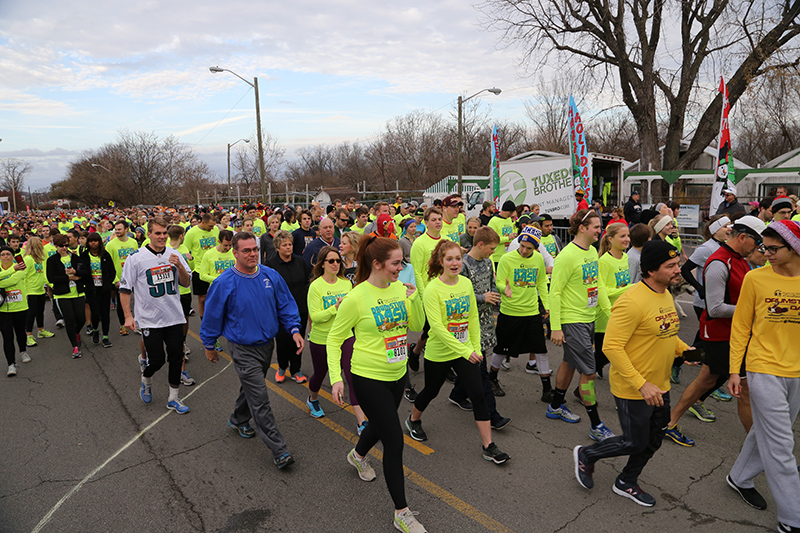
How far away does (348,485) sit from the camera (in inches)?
157

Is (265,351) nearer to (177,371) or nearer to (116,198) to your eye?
(177,371)

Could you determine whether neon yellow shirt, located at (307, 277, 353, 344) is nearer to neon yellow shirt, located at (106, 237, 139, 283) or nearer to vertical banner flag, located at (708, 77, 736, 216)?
neon yellow shirt, located at (106, 237, 139, 283)

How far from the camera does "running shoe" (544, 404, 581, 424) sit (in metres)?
4.97

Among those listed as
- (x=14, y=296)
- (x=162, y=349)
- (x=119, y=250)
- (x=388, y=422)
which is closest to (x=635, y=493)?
(x=388, y=422)

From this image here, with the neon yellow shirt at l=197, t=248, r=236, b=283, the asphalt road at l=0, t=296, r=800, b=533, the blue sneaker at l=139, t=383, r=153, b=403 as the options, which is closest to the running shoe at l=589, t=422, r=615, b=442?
the asphalt road at l=0, t=296, r=800, b=533

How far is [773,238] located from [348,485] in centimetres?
359

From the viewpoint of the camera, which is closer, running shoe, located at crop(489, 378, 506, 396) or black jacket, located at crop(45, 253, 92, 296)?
running shoe, located at crop(489, 378, 506, 396)

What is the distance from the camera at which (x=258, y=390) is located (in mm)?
4281

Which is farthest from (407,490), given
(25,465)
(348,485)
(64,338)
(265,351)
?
(64,338)

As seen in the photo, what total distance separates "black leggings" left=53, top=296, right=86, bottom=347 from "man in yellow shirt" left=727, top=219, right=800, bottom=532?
883cm

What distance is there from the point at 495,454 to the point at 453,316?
1265mm

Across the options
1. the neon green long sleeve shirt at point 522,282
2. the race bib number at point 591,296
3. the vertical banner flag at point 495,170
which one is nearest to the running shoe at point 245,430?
the neon green long sleeve shirt at point 522,282

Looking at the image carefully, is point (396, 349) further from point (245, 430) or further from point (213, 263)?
point (213, 263)

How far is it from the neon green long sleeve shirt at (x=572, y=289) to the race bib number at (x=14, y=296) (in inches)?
289
